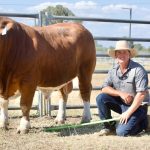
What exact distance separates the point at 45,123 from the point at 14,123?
553 mm

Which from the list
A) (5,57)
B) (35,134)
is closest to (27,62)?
(5,57)

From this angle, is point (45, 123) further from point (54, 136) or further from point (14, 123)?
point (54, 136)

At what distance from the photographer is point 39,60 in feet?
22.1

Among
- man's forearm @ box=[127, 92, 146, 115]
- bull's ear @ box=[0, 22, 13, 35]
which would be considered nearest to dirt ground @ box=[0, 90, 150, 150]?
man's forearm @ box=[127, 92, 146, 115]

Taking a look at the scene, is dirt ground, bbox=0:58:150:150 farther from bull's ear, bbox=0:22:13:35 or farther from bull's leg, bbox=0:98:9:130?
bull's ear, bbox=0:22:13:35

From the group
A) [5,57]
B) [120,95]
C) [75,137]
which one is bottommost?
[75,137]

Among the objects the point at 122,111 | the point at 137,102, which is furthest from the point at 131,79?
the point at 122,111

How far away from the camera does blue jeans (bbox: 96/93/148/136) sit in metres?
6.32

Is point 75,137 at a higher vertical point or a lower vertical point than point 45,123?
higher

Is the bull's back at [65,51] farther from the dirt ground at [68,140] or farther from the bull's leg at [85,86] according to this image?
the dirt ground at [68,140]

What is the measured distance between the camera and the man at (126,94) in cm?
625

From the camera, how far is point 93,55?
7.94 metres

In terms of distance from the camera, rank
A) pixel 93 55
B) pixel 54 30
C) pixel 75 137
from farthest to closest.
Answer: pixel 93 55
pixel 54 30
pixel 75 137

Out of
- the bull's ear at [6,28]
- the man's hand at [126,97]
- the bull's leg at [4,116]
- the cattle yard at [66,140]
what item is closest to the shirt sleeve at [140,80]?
the man's hand at [126,97]
